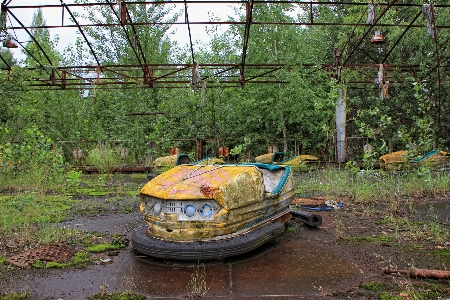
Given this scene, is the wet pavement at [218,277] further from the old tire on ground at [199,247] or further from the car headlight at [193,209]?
the car headlight at [193,209]

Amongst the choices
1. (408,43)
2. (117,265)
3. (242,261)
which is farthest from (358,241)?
(408,43)

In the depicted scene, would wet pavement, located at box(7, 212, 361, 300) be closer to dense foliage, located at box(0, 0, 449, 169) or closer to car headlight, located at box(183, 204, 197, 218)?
car headlight, located at box(183, 204, 197, 218)


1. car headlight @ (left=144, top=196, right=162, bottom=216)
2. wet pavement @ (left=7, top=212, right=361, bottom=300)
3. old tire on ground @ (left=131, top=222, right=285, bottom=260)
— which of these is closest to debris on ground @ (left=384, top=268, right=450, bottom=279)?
wet pavement @ (left=7, top=212, right=361, bottom=300)

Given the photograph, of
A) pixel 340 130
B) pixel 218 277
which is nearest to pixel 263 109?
pixel 340 130

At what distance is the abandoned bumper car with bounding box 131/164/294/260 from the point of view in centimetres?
327

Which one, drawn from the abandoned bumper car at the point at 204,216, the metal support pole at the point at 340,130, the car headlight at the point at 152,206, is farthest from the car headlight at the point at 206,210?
the metal support pole at the point at 340,130

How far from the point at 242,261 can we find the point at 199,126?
922cm

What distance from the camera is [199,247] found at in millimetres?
3225

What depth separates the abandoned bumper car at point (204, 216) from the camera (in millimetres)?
3268

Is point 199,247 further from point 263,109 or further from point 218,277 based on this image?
point 263,109

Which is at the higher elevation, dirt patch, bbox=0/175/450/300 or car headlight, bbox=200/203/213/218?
car headlight, bbox=200/203/213/218

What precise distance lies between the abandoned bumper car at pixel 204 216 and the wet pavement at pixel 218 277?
0.12 metres

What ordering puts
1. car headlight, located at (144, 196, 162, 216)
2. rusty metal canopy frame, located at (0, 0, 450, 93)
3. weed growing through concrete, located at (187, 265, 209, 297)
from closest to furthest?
1. weed growing through concrete, located at (187, 265, 209, 297)
2. car headlight, located at (144, 196, 162, 216)
3. rusty metal canopy frame, located at (0, 0, 450, 93)

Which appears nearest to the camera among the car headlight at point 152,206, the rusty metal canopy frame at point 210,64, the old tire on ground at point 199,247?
the old tire on ground at point 199,247
